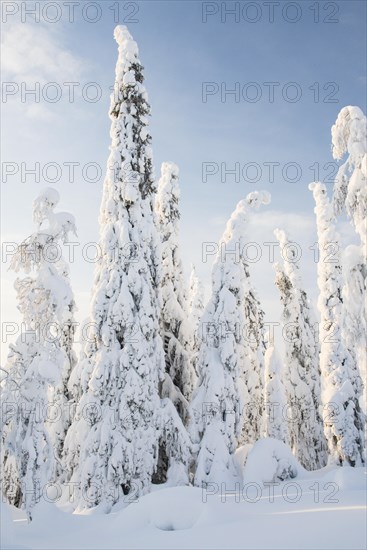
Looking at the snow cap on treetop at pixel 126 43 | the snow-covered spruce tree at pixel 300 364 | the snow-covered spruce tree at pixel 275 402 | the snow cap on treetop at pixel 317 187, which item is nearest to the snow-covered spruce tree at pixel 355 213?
the snow cap on treetop at pixel 126 43

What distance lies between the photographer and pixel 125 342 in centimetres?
1544

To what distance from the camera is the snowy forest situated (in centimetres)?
1099

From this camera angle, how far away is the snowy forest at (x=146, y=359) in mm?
10992

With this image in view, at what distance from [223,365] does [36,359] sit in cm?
836

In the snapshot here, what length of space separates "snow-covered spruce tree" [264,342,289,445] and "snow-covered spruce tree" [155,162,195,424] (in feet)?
25.1

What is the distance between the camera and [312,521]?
24.7 ft

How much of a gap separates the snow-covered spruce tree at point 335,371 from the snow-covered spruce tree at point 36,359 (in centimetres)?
1313

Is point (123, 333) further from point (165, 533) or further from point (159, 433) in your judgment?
point (165, 533)

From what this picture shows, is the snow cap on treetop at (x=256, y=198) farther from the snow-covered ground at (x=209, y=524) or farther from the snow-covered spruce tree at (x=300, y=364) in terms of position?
the snow-covered ground at (x=209, y=524)

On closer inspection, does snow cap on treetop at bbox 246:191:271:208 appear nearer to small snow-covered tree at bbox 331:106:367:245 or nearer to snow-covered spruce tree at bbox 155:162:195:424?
snow-covered spruce tree at bbox 155:162:195:424

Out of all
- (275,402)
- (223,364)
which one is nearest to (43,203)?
(223,364)

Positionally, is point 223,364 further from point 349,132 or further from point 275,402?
point 349,132

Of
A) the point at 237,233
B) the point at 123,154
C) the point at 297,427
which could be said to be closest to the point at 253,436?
the point at 297,427

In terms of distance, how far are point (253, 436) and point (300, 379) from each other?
17.3 feet
